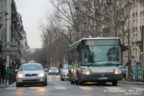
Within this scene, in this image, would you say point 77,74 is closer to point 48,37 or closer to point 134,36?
point 134,36

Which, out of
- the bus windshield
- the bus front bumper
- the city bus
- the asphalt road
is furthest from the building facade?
the asphalt road

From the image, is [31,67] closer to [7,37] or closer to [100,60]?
[100,60]

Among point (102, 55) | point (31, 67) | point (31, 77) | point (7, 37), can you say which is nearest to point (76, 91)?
point (102, 55)

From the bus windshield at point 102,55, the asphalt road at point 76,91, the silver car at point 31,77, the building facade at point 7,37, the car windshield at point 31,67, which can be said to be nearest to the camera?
the asphalt road at point 76,91

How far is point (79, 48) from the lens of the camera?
92.7 feet

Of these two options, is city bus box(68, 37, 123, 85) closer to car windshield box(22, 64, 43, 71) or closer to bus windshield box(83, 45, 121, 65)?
bus windshield box(83, 45, 121, 65)

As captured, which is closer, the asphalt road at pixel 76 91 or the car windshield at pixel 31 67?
the asphalt road at pixel 76 91

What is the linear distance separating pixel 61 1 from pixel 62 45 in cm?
6051

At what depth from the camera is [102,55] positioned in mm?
27453

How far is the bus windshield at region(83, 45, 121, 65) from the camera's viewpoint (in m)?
27.4

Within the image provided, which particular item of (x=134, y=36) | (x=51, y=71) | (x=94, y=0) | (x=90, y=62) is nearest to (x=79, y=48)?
(x=90, y=62)

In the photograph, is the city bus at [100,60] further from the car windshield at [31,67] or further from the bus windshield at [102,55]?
the car windshield at [31,67]

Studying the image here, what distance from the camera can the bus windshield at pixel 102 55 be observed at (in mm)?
27438

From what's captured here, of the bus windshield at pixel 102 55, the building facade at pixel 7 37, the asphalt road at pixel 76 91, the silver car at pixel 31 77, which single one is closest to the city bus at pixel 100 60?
the bus windshield at pixel 102 55
